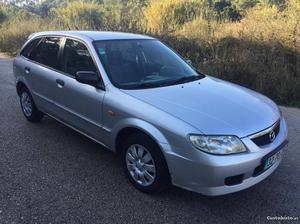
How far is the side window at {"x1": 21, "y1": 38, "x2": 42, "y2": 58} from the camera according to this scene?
18.9 ft

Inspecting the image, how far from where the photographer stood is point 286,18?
9898 mm

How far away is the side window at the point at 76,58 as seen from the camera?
14.6 feet

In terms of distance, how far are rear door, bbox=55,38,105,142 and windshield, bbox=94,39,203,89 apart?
21 cm

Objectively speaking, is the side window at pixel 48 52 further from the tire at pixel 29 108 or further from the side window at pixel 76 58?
the tire at pixel 29 108

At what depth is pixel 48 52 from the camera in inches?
210

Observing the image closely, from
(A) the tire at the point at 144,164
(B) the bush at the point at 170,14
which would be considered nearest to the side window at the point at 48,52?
(A) the tire at the point at 144,164

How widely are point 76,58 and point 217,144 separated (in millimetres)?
2341

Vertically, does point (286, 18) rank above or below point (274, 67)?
above

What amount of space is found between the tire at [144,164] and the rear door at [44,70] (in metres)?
1.71

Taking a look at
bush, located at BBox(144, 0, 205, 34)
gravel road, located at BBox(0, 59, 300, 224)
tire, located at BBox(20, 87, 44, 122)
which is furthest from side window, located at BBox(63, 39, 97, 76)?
bush, located at BBox(144, 0, 205, 34)

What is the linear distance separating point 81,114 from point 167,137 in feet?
5.01

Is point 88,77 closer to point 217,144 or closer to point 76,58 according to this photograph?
point 76,58

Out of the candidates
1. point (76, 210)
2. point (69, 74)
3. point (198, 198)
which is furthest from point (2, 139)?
point (198, 198)

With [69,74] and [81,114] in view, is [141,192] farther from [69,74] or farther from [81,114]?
[69,74]
